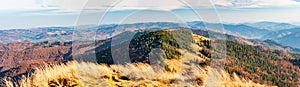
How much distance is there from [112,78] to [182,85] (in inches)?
77.2

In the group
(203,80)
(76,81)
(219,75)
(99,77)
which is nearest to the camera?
(76,81)

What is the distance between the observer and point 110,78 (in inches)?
368

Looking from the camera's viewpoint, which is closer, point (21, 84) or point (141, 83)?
point (21, 84)

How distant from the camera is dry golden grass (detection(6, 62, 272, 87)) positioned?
25.4 feet

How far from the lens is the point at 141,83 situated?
9.00 meters

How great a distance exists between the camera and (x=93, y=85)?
8070 mm

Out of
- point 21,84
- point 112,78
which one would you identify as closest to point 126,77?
point 112,78

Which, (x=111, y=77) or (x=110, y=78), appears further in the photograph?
(x=111, y=77)

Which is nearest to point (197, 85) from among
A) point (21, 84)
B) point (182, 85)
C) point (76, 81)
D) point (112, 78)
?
point (182, 85)

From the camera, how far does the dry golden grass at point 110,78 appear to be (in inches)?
305

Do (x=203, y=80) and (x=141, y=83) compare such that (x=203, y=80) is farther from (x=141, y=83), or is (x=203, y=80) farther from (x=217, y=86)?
(x=141, y=83)

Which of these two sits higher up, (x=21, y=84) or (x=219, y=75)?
(x=21, y=84)

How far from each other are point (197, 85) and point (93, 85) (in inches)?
113

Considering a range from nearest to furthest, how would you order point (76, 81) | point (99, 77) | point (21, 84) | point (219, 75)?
1. point (21, 84)
2. point (76, 81)
3. point (99, 77)
4. point (219, 75)
